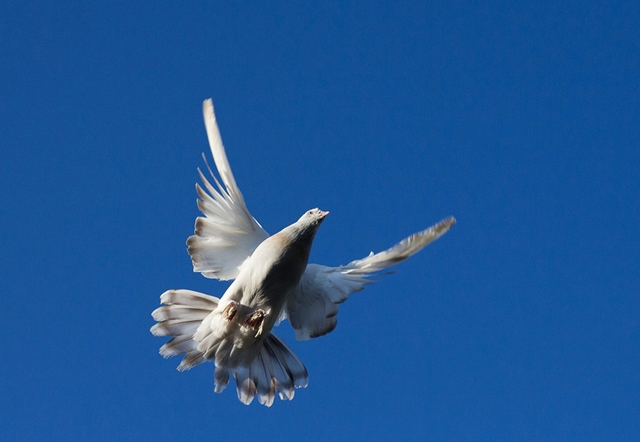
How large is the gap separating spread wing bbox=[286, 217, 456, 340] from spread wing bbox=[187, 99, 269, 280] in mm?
1003

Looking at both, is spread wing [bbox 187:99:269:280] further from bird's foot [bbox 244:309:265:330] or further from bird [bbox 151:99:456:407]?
bird's foot [bbox 244:309:265:330]

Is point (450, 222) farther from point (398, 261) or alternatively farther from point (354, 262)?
point (354, 262)

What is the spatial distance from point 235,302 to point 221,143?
7.14ft

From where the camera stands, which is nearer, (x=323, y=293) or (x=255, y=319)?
(x=255, y=319)

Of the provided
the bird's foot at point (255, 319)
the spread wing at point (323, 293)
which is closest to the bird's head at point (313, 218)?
the spread wing at point (323, 293)

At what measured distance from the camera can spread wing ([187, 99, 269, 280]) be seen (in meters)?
11.7

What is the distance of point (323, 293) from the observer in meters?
11.7

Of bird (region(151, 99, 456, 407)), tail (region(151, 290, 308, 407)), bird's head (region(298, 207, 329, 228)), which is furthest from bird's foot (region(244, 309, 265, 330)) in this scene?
bird's head (region(298, 207, 329, 228))

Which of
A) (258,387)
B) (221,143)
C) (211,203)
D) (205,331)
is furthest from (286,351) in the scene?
(221,143)

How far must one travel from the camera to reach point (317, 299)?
11.7 m

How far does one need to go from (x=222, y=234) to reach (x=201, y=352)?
1738 mm

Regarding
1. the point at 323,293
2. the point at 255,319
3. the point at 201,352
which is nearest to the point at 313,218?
the point at 323,293

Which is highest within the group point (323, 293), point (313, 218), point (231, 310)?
point (313, 218)

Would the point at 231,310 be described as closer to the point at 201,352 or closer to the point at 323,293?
the point at 201,352
